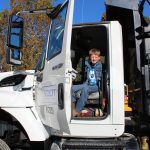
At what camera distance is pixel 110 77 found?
5457 mm

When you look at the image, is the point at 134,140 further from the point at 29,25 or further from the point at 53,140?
the point at 29,25

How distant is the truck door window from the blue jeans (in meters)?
0.53

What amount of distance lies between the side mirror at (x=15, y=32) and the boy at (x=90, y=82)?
987 millimetres

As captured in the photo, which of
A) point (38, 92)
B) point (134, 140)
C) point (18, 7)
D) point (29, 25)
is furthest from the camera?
point (18, 7)

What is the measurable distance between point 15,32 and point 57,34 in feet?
1.89

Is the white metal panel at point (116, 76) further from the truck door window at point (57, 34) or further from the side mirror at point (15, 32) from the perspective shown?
the side mirror at point (15, 32)

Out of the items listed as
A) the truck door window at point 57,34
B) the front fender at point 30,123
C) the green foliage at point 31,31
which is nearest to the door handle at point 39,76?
the truck door window at point 57,34

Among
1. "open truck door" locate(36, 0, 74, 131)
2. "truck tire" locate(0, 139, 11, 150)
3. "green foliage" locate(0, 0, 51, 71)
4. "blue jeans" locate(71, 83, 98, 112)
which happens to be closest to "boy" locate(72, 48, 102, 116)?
"blue jeans" locate(71, 83, 98, 112)

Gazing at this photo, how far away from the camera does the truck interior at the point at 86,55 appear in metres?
5.59

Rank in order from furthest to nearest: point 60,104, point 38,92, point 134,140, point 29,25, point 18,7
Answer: point 18,7 < point 29,25 < point 38,92 < point 134,140 < point 60,104

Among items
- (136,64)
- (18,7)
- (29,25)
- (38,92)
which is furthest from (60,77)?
(18,7)

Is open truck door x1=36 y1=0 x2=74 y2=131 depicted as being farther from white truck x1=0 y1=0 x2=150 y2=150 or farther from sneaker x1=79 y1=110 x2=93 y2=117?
sneaker x1=79 y1=110 x2=93 y2=117

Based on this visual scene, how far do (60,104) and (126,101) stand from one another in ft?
4.04

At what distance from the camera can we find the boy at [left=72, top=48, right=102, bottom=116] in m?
5.59
